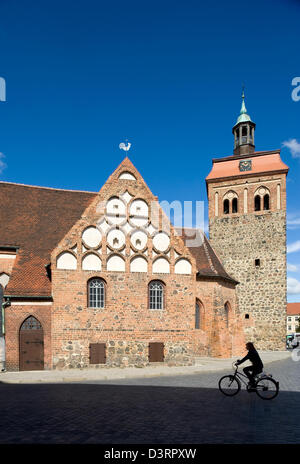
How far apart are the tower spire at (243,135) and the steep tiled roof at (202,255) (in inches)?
536

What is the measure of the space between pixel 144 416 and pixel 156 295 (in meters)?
11.5

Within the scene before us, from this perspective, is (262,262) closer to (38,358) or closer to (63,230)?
(63,230)

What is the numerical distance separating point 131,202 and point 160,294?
537cm

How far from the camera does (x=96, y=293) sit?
20250mm

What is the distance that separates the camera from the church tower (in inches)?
1393

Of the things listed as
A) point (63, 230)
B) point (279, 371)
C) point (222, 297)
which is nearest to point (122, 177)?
point (63, 230)

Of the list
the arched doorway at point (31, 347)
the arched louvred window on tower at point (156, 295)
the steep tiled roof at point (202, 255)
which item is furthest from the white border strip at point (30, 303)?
the steep tiled roof at point (202, 255)

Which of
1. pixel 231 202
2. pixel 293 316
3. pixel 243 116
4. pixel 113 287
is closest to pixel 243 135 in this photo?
pixel 243 116

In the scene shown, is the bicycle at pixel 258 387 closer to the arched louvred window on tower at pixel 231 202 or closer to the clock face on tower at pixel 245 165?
the arched louvred window on tower at pixel 231 202

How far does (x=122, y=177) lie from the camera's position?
21453mm

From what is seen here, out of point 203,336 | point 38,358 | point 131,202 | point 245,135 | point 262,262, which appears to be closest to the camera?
point 38,358

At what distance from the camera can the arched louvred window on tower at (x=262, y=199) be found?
3694 centimetres

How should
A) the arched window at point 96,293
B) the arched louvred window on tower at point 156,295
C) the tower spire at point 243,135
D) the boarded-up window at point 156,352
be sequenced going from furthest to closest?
the tower spire at point 243,135
the arched louvred window on tower at point 156,295
the boarded-up window at point 156,352
the arched window at point 96,293

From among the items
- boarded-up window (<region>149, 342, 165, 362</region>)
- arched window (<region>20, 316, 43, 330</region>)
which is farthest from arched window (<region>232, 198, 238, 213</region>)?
arched window (<region>20, 316, 43, 330</region>)
